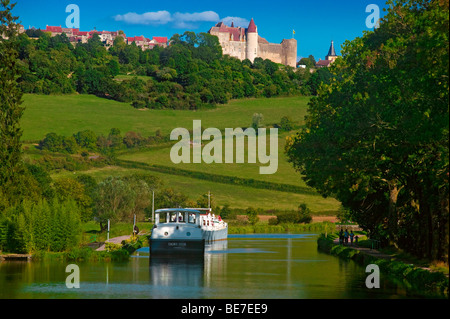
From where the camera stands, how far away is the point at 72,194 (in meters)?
92.9

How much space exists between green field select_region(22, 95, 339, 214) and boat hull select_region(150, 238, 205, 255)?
76390 mm

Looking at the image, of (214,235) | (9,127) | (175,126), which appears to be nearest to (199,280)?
(9,127)

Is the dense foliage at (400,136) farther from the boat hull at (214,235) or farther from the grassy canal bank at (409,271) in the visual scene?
the boat hull at (214,235)

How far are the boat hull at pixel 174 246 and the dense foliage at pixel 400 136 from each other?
9456 mm

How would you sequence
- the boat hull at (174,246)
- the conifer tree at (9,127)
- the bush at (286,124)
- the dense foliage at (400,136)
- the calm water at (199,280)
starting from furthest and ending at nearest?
the bush at (286,124)
the conifer tree at (9,127)
the boat hull at (174,246)
the dense foliage at (400,136)
the calm water at (199,280)

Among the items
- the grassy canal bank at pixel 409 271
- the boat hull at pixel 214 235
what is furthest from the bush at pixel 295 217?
the grassy canal bank at pixel 409 271

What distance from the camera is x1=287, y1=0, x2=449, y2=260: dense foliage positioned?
103 ft

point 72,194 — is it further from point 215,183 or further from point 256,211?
point 215,183

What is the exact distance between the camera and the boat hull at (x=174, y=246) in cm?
4703

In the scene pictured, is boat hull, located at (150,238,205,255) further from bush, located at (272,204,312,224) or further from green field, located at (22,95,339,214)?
green field, located at (22,95,339,214)

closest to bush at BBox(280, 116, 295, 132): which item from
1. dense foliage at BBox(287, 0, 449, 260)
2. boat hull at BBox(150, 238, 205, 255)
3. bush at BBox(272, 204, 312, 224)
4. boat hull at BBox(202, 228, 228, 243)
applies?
bush at BBox(272, 204, 312, 224)

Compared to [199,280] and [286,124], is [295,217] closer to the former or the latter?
[286,124]

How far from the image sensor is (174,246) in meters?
47.3
